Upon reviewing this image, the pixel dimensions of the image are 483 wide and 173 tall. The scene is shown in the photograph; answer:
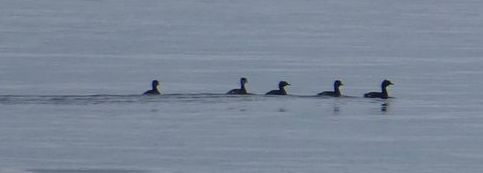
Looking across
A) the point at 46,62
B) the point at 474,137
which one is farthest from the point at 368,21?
the point at 474,137

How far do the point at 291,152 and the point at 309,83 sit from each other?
45.0 ft

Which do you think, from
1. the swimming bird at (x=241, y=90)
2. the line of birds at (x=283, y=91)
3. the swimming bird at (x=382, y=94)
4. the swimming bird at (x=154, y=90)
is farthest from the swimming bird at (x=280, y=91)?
the swimming bird at (x=154, y=90)

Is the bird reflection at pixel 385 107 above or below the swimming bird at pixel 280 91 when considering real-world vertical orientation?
below

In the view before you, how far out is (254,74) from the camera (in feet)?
147

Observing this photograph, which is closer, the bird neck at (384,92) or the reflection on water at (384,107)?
the reflection on water at (384,107)

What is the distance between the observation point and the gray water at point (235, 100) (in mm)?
27453

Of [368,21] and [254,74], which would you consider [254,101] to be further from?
[368,21]

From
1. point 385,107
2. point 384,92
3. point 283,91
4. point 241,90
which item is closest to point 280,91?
point 283,91

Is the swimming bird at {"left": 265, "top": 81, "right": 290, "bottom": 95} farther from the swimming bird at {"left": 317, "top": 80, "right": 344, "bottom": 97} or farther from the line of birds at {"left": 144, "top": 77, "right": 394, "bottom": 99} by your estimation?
the swimming bird at {"left": 317, "top": 80, "right": 344, "bottom": 97}

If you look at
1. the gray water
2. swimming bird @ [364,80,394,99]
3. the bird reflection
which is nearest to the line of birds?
swimming bird @ [364,80,394,99]

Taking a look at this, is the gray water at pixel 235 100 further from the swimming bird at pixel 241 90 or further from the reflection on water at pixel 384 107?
the swimming bird at pixel 241 90

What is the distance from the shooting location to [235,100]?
36.2 meters

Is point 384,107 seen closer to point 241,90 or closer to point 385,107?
point 385,107

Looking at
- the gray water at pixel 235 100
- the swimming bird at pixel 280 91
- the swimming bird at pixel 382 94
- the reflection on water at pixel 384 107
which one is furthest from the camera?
the swimming bird at pixel 382 94
